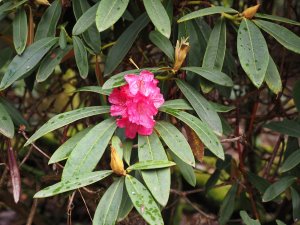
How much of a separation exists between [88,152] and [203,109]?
0.26 metres

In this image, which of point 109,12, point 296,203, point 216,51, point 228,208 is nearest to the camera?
point 109,12

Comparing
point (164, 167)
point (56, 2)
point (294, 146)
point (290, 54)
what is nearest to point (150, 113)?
point (164, 167)

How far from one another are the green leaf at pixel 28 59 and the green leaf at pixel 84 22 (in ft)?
0.24

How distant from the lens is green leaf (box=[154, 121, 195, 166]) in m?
0.97

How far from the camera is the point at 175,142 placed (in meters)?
1.00

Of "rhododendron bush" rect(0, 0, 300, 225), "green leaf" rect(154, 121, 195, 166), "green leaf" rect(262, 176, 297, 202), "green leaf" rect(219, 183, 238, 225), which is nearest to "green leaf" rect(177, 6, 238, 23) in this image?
"rhododendron bush" rect(0, 0, 300, 225)

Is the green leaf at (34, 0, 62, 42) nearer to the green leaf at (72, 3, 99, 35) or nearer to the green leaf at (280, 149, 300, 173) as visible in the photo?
the green leaf at (72, 3, 99, 35)

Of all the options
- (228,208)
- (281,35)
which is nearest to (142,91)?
(281,35)

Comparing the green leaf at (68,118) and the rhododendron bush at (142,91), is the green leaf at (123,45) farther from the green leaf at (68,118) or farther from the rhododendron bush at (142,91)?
the green leaf at (68,118)

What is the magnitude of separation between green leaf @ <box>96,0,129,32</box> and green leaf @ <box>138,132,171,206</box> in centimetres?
23

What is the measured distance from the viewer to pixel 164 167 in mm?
961

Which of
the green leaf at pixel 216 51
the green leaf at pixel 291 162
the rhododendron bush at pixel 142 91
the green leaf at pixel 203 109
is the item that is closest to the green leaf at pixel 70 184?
the rhododendron bush at pixel 142 91

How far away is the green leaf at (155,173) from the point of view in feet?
3.03

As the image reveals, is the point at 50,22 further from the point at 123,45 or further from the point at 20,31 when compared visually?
the point at 123,45
